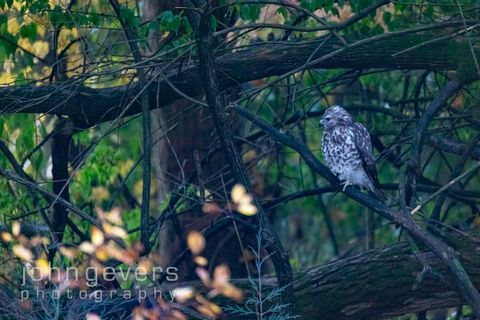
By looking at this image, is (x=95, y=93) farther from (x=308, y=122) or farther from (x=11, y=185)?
(x=308, y=122)

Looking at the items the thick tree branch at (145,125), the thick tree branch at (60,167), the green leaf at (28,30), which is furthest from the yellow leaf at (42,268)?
the green leaf at (28,30)

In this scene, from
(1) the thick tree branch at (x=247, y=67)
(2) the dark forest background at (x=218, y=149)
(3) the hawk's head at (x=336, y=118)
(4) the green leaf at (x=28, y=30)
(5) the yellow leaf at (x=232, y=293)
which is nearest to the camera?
(2) the dark forest background at (x=218, y=149)

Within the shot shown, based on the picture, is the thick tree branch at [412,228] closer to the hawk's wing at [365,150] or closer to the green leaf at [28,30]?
the hawk's wing at [365,150]

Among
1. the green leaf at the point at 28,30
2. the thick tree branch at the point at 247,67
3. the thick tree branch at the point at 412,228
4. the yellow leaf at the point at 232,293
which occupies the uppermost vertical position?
the green leaf at the point at 28,30

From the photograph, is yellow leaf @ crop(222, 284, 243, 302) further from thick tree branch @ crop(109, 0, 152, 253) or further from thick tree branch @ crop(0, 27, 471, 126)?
thick tree branch @ crop(0, 27, 471, 126)

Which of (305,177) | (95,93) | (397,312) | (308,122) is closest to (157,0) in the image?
(95,93)

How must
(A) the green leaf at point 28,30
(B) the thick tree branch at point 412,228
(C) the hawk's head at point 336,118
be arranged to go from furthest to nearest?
(C) the hawk's head at point 336,118
(A) the green leaf at point 28,30
(B) the thick tree branch at point 412,228

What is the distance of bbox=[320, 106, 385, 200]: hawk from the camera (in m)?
7.80

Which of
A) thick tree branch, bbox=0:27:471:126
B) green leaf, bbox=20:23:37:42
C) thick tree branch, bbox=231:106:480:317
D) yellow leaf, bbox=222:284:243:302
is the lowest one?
yellow leaf, bbox=222:284:243:302

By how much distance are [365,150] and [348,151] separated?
117 millimetres

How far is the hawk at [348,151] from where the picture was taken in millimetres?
7805

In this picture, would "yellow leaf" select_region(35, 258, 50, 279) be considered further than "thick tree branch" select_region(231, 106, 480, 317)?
No

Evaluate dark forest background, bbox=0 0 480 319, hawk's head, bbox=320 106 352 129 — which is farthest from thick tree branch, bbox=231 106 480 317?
hawk's head, bbox=320 106 352 129

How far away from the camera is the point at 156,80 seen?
728 cm
